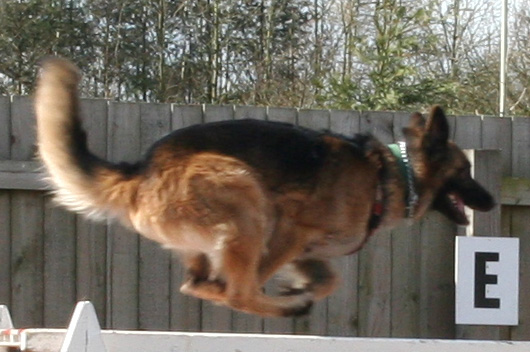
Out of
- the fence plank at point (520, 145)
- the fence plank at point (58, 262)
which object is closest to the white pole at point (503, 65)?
the fence plank at point (520, 145)

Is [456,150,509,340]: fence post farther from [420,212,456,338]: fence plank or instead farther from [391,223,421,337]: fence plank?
[391,223,421,337]: fence plank

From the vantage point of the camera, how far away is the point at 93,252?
18.5ft

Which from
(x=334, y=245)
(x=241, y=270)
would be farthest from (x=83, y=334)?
(x=334, y=245)

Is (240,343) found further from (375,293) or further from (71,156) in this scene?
(375,293)

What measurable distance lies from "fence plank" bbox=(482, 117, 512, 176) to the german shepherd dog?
6.09 feet

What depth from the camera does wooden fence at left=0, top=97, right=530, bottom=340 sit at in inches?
219

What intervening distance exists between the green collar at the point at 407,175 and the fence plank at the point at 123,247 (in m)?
2.00

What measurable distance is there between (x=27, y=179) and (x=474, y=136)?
2.91 metres

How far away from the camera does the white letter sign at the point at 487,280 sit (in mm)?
5539

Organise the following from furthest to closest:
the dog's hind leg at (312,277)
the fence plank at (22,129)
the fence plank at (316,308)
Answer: the fence plank at (316,308)
the fence plank at (22,129)
the dog's hind leg at (312,277)

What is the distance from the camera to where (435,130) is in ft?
13.8

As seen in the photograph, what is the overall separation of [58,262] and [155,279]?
620mm

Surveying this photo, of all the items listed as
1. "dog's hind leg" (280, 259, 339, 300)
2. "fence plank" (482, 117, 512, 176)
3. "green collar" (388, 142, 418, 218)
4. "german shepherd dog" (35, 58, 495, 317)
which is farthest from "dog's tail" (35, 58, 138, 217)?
"fence plank" (482, 117, 512, 176)

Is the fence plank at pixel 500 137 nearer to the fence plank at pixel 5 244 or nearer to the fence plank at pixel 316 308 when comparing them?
the fence plank at pixel 316 308
